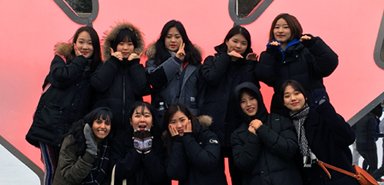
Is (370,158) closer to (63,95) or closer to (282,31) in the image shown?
(282,31)

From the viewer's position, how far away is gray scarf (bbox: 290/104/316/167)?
2715 mm

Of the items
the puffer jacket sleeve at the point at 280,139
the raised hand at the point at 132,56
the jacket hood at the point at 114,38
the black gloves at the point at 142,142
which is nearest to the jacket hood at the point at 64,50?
the jacket hood at the point at 114,38

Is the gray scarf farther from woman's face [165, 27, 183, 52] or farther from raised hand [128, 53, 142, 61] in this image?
raised hand [128, 53, 142, 61]

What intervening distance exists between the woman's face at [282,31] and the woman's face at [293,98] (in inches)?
15.3

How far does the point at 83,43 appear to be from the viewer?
3156 mm

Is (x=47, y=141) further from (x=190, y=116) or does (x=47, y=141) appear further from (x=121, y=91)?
(x=190, y=116)

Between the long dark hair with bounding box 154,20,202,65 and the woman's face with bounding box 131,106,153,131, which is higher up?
the long dark hair with bounding box 154,20,202,65

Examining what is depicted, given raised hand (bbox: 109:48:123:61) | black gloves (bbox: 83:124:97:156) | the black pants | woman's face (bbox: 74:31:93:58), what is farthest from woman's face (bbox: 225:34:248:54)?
the black pants

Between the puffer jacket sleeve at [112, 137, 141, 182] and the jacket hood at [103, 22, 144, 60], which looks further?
the jacket hood at [103, 22, 144, 60]

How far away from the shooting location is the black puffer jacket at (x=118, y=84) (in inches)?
118

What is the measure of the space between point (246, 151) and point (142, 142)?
61 centimetres

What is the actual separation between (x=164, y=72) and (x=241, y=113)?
22.5 inches

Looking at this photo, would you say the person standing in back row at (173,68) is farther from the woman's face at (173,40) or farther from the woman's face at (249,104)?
the woman's face at (249,104)

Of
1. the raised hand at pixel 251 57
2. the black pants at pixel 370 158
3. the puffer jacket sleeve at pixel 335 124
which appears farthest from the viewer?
the black pants at pixel 370 158
